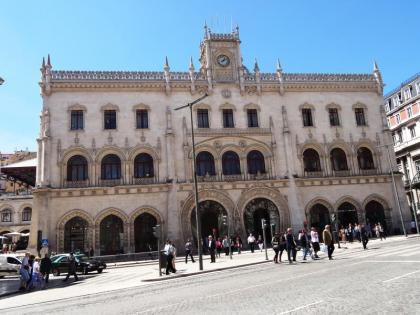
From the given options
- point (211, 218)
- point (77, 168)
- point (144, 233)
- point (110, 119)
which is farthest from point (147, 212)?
point (110, 119)

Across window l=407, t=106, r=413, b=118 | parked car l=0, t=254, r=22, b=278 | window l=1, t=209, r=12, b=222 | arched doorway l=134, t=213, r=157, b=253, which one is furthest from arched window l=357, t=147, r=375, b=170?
window l=1, t=209, r=12, b=222

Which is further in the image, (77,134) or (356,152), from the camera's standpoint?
(356,152)

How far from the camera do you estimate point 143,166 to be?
33.8m

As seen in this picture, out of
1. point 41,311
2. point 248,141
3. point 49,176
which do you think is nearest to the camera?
point 41,311

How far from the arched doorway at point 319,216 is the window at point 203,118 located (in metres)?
12.6

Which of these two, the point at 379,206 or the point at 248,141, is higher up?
the point at 248,141

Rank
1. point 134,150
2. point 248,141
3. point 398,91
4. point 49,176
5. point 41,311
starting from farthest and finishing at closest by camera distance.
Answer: point 398,91, point 248,141, point 134,150, point 49,176, point 41,311

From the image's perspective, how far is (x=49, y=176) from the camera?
31.6 meters

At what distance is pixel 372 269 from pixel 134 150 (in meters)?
24.1

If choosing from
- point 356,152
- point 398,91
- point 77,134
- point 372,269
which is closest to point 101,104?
point 77,134

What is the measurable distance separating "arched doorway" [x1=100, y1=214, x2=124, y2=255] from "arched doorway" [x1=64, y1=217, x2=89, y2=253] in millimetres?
1356

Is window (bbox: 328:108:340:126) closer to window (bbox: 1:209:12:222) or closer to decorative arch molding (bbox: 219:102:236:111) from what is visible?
decorative arch molding (bbox: 219:102:236:111)

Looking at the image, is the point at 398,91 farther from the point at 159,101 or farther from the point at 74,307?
the point at 74,307

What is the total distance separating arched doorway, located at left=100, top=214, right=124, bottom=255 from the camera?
31.5 metres
